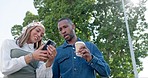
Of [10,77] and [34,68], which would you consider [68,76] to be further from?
[10,77]

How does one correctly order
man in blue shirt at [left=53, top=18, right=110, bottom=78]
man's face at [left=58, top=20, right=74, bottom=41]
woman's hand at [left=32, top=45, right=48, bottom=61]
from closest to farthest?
woman's hand at [left=32, top=45, right=48, bottom=61] → man in blue shirt at [left=53, top=18, right=110, bottom=78] → man's face at [left=58, top=20, right=74, bottom=41]

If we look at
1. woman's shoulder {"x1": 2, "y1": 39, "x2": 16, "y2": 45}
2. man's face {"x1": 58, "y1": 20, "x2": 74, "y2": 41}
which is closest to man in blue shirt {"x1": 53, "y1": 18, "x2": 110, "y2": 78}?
man's face {"x1": 58, "y1": 20, "x2": 74, "y2": 41}

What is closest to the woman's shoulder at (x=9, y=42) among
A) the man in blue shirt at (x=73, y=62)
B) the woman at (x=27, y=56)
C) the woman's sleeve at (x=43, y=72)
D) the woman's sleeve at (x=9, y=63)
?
the woman at (x=27, y=56)

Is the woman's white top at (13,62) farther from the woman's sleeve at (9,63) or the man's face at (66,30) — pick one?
the man's face at (66,30)

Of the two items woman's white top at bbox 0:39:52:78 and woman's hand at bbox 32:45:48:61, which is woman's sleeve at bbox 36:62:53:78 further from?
woman's hand at bbox 32:45:48:61

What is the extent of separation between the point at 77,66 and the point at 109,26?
590 inches

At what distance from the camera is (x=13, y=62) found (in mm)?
3141

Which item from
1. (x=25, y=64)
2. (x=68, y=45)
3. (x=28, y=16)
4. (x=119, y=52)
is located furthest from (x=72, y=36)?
(x=28, y=16)

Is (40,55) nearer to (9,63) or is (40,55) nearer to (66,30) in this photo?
(9,63)

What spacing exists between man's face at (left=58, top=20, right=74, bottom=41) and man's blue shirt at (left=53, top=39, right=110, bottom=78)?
132mm

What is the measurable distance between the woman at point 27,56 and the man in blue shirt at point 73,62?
1.37 ft

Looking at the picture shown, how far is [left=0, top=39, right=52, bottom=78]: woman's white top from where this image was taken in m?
3.14

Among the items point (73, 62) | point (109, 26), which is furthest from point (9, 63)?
point (109, 26)

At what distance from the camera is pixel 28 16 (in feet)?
70.1
